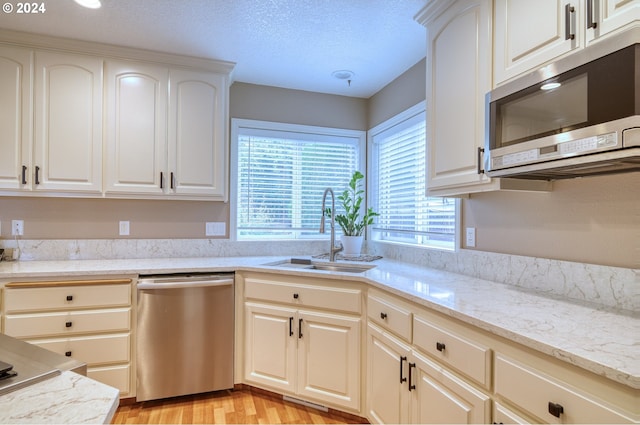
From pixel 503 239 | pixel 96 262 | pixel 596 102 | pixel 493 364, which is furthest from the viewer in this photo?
pixel 96 262

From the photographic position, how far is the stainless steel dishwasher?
2.25m

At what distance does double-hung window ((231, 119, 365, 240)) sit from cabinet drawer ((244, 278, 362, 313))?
79 centimetres

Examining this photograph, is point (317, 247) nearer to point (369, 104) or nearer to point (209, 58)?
point (369, 104)

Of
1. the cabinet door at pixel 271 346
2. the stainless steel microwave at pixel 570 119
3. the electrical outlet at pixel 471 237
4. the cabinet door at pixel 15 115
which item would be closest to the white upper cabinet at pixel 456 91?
the stainless steel microwave at pixel 570 119

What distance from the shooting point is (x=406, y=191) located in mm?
2852

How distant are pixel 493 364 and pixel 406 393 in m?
0.61

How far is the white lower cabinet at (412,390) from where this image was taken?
1279 millimetres

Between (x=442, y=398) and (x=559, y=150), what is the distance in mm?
1021

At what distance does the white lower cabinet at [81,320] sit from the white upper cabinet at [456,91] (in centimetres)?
205

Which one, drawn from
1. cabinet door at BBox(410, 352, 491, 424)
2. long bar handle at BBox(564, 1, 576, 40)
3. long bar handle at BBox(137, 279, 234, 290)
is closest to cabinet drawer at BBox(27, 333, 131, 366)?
long bar handle at BBox(137, 279, 234, 290)

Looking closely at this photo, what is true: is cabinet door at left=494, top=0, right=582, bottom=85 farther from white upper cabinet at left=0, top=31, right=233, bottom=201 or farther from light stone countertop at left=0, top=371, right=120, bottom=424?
white upper cabinet at left=0, top=31, right=233, bottom=201

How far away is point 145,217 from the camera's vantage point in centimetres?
284

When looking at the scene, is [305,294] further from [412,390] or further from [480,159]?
[480,159]

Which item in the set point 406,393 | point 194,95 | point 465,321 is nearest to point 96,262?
point 194,95
